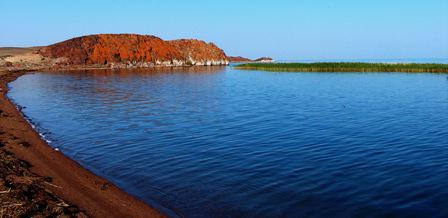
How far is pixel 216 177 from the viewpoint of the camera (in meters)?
12.3

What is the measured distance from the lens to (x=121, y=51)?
132 m

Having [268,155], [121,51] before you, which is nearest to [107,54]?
[121,51]

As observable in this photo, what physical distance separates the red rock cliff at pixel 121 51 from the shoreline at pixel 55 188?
118794 mm

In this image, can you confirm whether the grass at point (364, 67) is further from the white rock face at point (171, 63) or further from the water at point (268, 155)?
the white rock face at point (171, 63)

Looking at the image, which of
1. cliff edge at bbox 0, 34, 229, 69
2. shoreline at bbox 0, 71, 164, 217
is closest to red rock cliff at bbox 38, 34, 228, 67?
cliff edge at bbox 0, 34, 229, 69

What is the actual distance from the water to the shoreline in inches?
26.8

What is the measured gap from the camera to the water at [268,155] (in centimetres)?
1008

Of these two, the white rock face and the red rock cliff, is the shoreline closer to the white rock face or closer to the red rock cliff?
the white rock face

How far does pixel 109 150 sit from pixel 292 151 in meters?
7.39

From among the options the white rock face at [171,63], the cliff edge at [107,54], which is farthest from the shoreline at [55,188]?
the white rock face at [171,63]

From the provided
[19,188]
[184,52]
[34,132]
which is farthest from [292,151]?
[184,52]

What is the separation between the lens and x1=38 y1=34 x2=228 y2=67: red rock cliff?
127375mm

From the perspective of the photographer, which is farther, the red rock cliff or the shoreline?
the red rock cliff

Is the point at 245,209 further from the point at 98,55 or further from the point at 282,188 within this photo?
the point at 98,55
